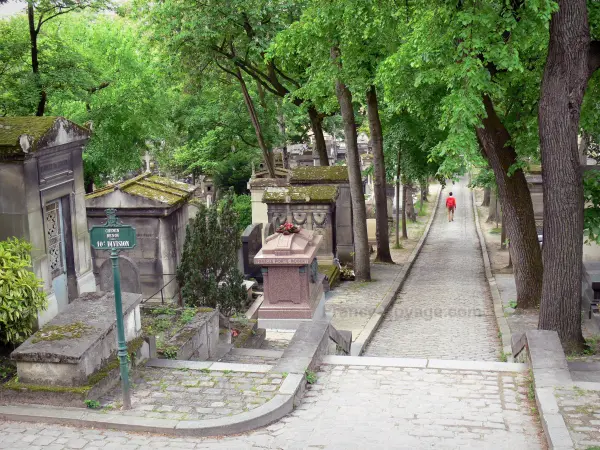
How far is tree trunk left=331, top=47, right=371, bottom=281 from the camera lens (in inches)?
775

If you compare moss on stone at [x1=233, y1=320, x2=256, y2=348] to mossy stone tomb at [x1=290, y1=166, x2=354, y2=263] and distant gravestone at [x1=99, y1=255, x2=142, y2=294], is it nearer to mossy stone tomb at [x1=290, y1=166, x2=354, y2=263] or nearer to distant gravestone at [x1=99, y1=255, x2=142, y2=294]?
distant gravestone at [x1=99, y1=255, x2=142, y2=294]

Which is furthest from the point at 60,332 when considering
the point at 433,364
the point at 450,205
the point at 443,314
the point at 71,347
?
the point at 450,205

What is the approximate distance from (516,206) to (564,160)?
12.1ft

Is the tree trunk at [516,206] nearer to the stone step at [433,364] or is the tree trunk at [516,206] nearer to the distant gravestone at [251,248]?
the stone step at [433,364]

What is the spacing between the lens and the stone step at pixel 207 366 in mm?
8133

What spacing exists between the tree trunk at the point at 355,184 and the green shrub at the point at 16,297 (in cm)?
1251

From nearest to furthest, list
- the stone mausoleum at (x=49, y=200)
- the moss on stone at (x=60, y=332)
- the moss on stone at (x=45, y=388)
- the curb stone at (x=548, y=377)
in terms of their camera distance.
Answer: the curb stone at (x=548, y=377), the moss on stone at (x=45, y=388), the moss on stone at (x=60, y=332), the stone mausoleum at (x=49, y=200)

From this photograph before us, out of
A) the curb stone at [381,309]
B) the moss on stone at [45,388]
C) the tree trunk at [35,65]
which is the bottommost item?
the curb stone at [381,309]

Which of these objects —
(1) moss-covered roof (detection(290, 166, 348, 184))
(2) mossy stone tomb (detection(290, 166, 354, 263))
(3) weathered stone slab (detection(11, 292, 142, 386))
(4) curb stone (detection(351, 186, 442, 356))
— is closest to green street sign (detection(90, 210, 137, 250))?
(3) weathered stone slab (detection(11, 292, 142, 386))

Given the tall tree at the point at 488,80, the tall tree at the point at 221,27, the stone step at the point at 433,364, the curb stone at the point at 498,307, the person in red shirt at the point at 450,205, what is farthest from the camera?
the person in red shirt at the point at 450,205

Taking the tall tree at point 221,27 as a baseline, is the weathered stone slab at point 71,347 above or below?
below

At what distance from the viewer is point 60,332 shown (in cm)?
757

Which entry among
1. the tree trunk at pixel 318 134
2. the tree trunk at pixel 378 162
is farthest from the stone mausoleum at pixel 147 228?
the tree trunk at pixel 318 134

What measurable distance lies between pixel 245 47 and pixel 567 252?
13783 millimetres
